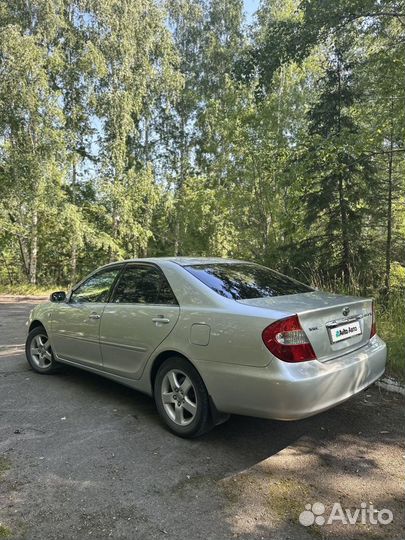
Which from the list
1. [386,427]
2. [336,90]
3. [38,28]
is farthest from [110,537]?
[38,28]

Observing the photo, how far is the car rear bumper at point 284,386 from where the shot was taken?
3.03 metres

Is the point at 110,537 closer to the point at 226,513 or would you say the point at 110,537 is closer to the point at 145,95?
the point at 226,513

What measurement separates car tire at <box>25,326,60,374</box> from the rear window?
2506mm

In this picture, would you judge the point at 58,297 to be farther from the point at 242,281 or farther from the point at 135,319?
the point at 242,281

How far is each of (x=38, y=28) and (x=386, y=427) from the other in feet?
68.9

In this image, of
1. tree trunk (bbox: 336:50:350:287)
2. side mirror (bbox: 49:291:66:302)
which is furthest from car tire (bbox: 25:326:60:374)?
tree trunk (bbox: 336:50:350:287)

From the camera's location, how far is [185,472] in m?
3.09

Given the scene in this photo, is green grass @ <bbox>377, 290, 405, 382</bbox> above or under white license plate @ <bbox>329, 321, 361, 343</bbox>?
under

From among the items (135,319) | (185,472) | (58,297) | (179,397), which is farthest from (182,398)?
(58,297)

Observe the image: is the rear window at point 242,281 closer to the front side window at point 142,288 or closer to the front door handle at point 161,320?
the front side window at point 142,288

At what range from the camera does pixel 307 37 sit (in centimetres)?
870

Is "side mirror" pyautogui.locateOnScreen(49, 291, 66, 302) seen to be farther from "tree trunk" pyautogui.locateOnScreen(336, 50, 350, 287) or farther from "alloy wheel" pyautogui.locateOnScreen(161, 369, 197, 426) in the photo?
"tree trunk" pyautogui.locateOnScreen(336, 50, 350, 287)

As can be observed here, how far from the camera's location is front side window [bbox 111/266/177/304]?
4.06 meters

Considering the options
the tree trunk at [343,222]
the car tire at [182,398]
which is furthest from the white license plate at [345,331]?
the tree trunk at [343,222]
